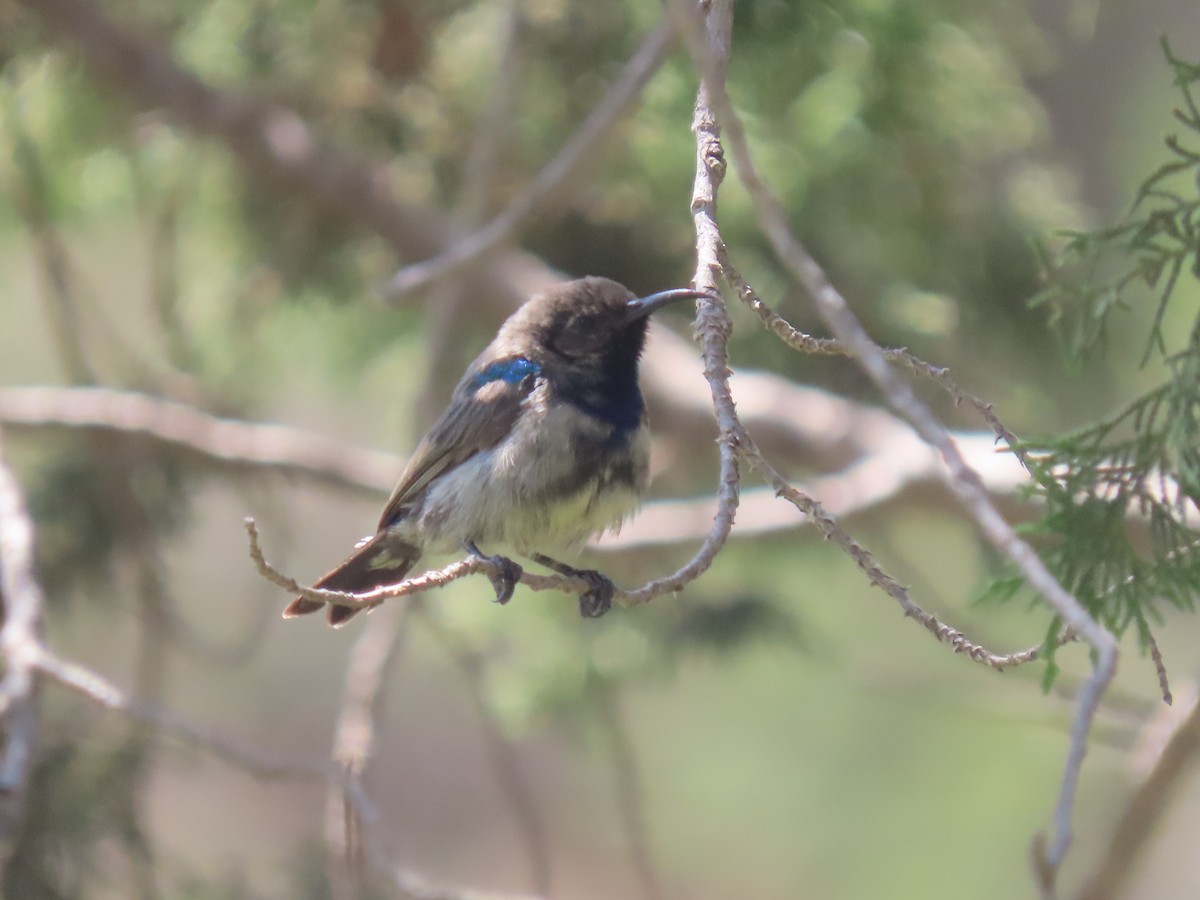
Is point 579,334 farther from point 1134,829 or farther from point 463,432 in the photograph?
point 1134,829

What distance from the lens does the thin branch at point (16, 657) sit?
2.99m

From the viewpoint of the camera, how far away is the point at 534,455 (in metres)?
3.53

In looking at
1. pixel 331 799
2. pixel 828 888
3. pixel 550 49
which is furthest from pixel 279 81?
pixel 828 888

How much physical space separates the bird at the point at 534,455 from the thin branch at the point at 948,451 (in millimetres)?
1520

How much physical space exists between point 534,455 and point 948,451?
195 centimetres

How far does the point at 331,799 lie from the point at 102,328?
10.1 ft

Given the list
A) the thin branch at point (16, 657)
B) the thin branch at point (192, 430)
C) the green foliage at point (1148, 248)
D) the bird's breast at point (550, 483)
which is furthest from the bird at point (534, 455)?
the thin branch at point (192, 430)

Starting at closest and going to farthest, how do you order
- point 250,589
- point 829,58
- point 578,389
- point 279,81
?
1. point 578,389
2. point 829,58
3. point 279,81
4. point 250,589

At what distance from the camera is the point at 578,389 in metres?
3.71

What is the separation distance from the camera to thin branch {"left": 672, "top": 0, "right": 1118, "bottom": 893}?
4.64 ft

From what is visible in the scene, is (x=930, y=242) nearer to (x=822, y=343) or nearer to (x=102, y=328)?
(x=822, y=343)

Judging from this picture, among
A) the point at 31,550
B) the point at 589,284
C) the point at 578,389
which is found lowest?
the point at 31,550

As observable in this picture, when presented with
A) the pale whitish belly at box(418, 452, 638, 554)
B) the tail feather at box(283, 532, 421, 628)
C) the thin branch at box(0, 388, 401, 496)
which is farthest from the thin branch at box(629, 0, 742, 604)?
the thin branch at box(0, 388, 401, 496)

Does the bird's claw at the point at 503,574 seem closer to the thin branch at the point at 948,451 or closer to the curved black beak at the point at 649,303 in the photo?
the curved black beak at the point at 649,303
